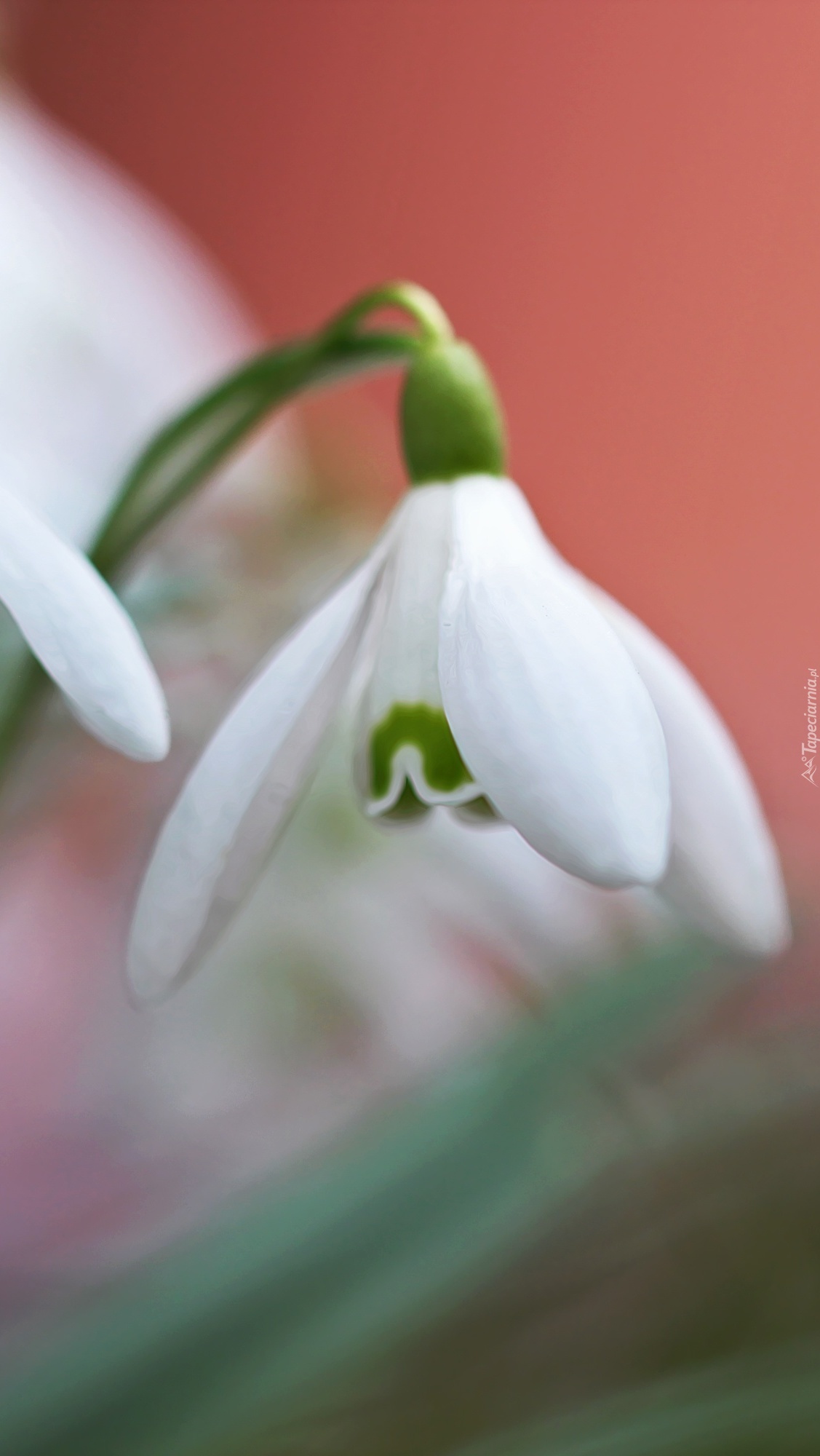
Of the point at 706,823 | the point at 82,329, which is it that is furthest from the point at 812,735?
the point at 82,329

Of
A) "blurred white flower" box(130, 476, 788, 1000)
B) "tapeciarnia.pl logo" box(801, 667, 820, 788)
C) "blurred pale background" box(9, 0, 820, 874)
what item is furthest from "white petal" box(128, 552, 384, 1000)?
"blurred pale background" box(9, 0, 820, 874)

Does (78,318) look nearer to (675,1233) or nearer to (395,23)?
(675,1233)

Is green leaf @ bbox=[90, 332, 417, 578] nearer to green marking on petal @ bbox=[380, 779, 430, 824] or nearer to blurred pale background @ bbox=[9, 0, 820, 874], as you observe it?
green marking on petal @ bbox=[380, 779, 430, 824]

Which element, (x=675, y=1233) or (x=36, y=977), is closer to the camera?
(x=675, y=1233)

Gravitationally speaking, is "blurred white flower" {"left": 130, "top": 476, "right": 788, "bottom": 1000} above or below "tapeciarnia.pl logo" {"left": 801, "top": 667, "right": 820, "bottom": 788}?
below

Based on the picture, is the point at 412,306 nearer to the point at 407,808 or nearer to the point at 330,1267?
the point at 407,808

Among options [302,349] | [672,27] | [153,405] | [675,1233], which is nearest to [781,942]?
[675,1233]
